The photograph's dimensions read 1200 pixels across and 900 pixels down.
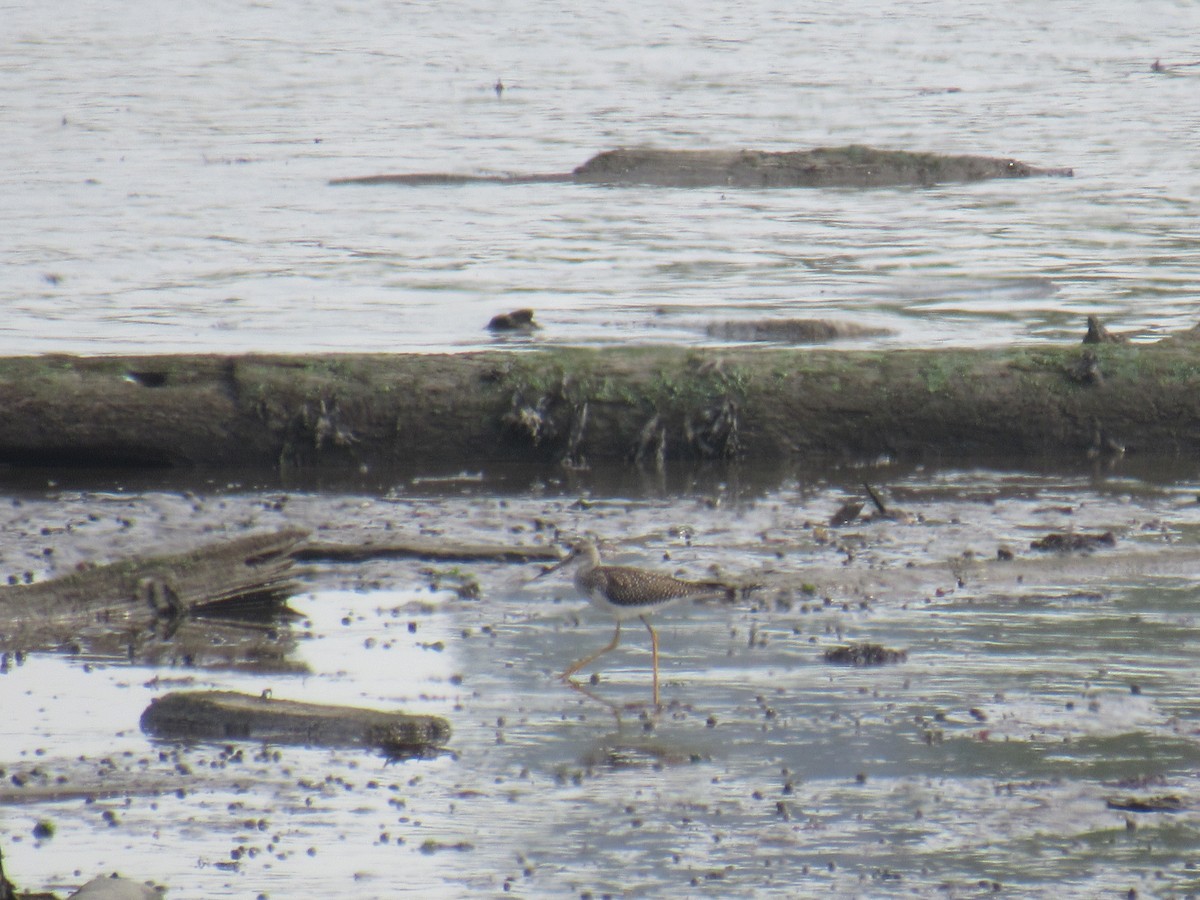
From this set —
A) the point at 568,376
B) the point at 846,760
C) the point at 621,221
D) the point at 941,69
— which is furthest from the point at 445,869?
the point at 941,69

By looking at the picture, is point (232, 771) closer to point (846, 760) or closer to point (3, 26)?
point (846, 760)

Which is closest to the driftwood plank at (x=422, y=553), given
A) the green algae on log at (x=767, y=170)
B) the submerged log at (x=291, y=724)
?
the submerged log at (x=291, y=724)

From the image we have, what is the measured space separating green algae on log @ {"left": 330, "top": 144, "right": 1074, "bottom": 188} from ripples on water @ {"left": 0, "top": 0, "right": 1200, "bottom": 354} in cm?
74

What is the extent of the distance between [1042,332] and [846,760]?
8.18 metres

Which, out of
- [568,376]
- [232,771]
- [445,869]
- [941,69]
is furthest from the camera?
[941,69]

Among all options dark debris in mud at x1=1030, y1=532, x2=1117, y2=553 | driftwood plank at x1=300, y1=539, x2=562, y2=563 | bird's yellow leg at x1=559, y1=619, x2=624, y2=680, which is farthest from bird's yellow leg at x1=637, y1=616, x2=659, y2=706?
dark debris in mud at x1=1030, y1=532, x2=1117, y2=553

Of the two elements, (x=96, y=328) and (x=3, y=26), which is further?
(x=3, y=26)

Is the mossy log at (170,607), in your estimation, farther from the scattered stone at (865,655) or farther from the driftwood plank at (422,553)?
the scattered stone at (865,655)

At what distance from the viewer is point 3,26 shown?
1955 inches

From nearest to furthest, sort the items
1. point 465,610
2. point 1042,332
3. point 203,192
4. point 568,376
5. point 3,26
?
point 465,610 < point 568,376 < point 1042,332 < point 203,192 < point 3,26

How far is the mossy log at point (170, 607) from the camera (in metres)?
7.11

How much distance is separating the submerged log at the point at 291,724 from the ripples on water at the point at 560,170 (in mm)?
7206

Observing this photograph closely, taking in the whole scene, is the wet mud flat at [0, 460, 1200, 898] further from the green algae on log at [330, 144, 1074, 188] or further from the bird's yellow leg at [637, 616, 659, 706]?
the green algae on log at [330, 144, 1074, 188]

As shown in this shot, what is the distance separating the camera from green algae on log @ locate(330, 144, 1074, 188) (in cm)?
2416
